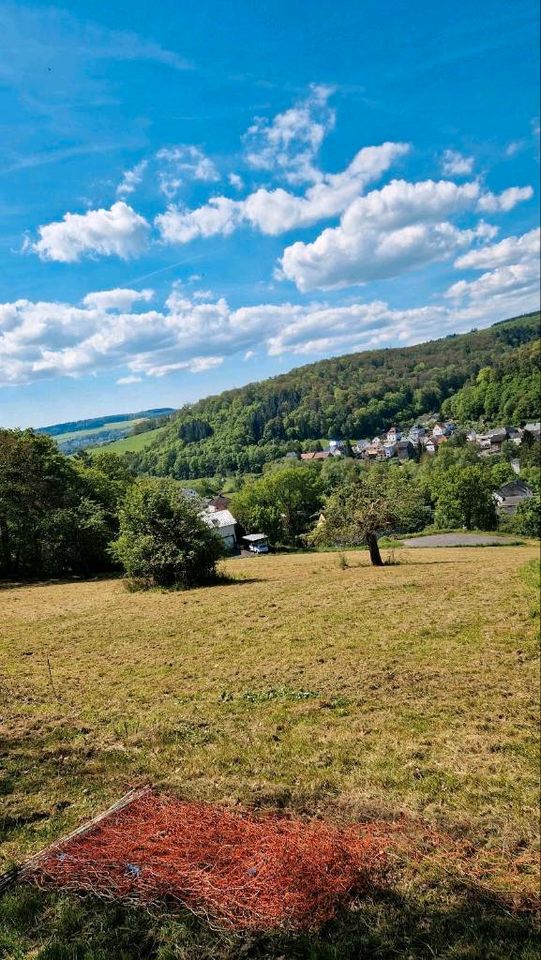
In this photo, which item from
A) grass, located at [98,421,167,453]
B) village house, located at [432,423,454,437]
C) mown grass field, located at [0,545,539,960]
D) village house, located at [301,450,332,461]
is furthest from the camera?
village house, located at [432,423,454,437]

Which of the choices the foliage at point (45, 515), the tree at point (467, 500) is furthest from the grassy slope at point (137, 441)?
the tree at point (467, 500)

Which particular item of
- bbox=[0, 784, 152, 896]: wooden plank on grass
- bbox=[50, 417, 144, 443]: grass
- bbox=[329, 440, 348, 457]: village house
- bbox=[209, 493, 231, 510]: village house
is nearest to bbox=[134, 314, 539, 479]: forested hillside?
bbox=[209, 493, 231, 510]: village house

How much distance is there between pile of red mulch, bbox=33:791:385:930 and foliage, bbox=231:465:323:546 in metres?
55.6

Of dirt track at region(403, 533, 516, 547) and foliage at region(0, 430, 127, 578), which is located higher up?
foliage at region(0, 430, 127, 578)

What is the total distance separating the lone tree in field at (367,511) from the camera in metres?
26.6

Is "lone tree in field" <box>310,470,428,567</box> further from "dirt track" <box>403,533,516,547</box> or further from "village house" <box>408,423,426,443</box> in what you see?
"village house" <box>408,423,426,443</box>

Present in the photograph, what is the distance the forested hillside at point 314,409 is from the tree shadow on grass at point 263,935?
52062 mm

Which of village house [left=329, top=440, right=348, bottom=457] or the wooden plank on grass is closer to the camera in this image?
the wooden plank on grass

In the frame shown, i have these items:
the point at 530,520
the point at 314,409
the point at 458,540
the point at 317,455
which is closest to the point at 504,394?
the point at 314,409

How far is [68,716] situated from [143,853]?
14.3ft

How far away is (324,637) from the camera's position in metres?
13.3

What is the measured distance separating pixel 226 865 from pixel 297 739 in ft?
10.6

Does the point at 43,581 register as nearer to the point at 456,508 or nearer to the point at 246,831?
the point at 246,831

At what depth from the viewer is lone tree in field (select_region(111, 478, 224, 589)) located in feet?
74.4
